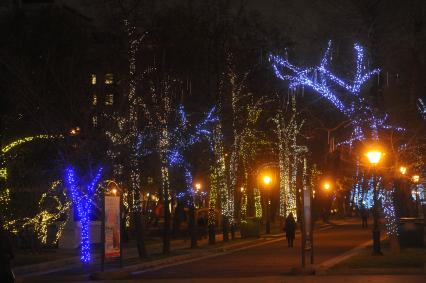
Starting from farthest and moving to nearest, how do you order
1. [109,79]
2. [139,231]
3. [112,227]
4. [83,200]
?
[109,79], [139,231], [83,200], [112,227]

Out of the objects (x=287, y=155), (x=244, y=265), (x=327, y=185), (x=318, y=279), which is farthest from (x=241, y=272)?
(x=327, y=185)

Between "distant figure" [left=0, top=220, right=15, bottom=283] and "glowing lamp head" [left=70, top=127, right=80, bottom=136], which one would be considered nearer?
"distant figure" [left=0, top=220, right=15, bottom=283]

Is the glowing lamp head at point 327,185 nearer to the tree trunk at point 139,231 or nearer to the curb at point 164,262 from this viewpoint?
the curb at point 164,262

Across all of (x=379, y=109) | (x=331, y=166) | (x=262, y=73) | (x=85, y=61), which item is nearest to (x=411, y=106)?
(x=379, y=109)

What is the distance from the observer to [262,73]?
49.0 metres

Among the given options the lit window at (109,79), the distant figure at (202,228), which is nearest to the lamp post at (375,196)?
the lit window at (109,79)

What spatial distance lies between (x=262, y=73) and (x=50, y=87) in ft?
57.1

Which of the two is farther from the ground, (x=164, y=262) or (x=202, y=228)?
(x=202, y=228)

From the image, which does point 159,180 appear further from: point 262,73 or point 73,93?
point 262,73

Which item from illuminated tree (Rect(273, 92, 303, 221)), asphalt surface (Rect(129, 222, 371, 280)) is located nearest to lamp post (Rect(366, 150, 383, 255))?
asphalt surface (Rect(129, 222, 371, 280))

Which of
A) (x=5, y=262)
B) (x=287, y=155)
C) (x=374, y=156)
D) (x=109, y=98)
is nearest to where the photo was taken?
(x=5, y=262)

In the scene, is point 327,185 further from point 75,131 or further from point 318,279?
point 318,279

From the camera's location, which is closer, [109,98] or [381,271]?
[381,271]

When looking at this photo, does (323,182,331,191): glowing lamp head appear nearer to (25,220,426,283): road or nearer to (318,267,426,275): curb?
(25,220,426,283): road
